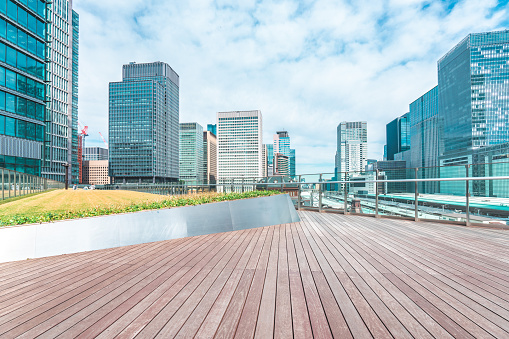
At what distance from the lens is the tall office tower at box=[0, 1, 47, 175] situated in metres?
24.2

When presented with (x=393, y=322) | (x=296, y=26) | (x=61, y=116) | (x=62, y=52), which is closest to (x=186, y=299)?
(x=393, y=322)

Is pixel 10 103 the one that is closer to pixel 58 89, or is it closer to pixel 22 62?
pixel 22 62

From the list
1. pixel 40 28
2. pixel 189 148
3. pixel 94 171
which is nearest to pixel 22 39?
pixel 40 28

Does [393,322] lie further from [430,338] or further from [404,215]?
[404,215]

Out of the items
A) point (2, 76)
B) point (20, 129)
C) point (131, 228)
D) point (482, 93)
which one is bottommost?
point (131, 228)

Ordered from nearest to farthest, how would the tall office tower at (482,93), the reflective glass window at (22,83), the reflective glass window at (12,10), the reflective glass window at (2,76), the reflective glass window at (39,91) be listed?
1. the reflective glass window at (2,76)
2. the reflective glass window at (12,10)
3. the reflective glass window at (22,83)
4. the reflective glass window at (39,91)
5. the tall office tower at (482,93)

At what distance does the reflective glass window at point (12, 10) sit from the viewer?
2418cm

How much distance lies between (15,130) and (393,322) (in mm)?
36350

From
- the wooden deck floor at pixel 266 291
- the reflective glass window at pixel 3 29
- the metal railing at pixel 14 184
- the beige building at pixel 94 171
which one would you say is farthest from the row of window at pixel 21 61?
the beige building at pixel 94 171

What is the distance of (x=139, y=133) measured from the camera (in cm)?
12700

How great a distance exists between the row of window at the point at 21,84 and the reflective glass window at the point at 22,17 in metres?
5.59

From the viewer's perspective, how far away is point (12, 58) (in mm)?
24922

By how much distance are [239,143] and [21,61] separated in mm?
135209

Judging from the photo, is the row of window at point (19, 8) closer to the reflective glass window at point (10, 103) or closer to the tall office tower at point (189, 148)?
the reflective glass window at point (10, 103)
